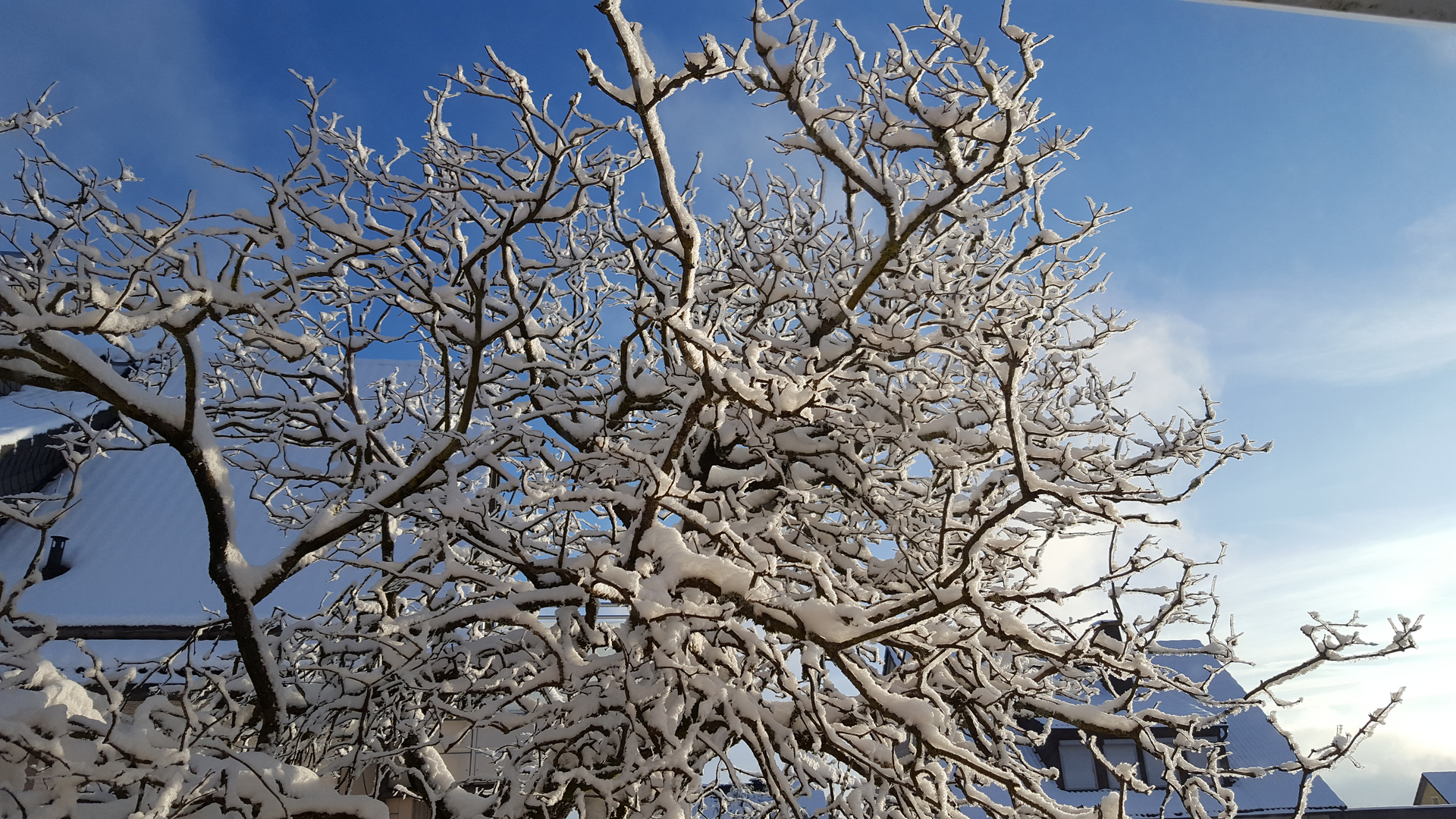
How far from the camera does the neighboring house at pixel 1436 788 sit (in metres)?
20.0

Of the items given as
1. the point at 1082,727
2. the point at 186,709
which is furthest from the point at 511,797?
the point at 1082,727

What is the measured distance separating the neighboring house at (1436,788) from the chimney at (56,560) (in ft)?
92.4

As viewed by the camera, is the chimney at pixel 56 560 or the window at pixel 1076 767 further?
the window at pixel 1076 767

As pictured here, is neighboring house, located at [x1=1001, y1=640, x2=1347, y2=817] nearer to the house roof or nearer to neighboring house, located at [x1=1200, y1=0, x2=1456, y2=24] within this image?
the house roof

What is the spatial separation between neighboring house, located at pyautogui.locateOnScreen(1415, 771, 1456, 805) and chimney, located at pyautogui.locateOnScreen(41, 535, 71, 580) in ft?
92.4

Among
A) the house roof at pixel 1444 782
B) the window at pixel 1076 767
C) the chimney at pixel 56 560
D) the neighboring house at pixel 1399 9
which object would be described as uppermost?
the chimney at pixel 56 560

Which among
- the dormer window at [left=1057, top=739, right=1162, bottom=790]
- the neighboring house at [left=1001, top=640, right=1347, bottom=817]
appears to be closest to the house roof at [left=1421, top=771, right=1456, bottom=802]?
the neighboring house at [left=1001, top=640, right=1347, bottom=817]

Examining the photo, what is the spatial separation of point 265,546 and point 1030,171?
12.2 metres

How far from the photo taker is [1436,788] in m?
20.2

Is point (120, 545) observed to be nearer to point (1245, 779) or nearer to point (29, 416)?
point (29, 416)

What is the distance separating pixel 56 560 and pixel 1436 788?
28.9m

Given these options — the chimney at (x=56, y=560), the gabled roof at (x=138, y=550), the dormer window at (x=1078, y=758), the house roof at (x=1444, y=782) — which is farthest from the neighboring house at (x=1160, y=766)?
the chimney at (x=56, y=560)

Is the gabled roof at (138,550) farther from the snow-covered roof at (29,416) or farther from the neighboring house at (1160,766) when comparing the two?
the neighboring house at (1160,766)

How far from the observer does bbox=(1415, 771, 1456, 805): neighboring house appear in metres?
20.0
